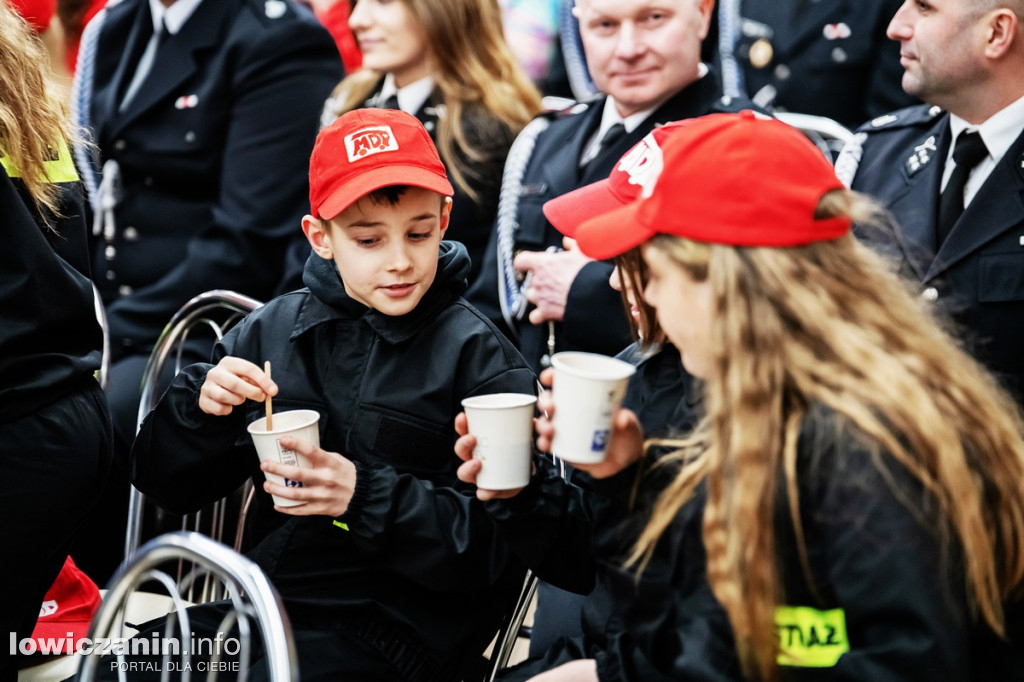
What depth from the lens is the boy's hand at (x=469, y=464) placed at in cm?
197

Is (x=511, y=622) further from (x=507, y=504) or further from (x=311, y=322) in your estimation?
(x=311, y=322)

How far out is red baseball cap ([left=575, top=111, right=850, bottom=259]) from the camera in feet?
5.56

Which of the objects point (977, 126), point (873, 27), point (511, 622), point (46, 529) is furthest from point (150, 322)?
point (873, 27)

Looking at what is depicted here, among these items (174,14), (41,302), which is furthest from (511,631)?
(174,14)

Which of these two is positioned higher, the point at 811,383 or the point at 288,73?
the point at 288,73

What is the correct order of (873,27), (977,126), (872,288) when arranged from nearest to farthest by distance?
(872,288) → (977,126) → (873,27)

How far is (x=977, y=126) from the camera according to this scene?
2719mm

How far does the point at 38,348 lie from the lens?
7.53ft

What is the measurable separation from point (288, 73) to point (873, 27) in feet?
6.79

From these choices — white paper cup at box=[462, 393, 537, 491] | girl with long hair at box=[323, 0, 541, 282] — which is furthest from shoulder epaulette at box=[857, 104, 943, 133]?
white paper cup at box=[462, 393, 537, 491]

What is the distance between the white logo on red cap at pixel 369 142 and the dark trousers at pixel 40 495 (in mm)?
705

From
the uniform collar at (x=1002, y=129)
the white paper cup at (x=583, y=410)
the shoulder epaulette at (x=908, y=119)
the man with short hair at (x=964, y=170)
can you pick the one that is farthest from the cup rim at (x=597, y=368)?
the shoulder epaulette at (x=908, y=119)

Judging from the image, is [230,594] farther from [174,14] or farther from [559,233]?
[174,14]

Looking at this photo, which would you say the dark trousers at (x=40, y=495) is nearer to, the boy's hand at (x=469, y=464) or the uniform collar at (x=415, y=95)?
the boy's hand at (x=469, y=464)
